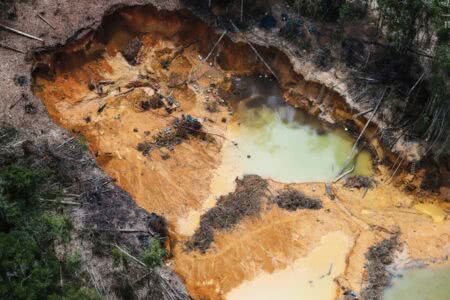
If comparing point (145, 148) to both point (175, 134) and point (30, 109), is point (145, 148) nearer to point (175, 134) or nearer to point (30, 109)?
point (175, 134)

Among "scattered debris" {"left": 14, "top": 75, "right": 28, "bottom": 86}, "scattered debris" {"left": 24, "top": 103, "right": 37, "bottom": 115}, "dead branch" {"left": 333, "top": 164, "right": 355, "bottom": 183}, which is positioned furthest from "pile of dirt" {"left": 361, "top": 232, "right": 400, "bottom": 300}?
"scattered debris" {"left": 14, "top": 75, "right": 28, "bottom": 86}

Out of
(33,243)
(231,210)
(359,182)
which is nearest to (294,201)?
(231,210)

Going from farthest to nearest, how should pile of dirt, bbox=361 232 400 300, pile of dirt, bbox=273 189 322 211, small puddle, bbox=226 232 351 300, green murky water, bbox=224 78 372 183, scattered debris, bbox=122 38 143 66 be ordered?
scattered debris, bbox=122 38 143 66
green murky water, bbox=224 78 372 183
pile of dirt, bbox=273 189 322 211
pile of dirt, bbox=361 232 400 300
small puddle, bbox=226 232 351 300

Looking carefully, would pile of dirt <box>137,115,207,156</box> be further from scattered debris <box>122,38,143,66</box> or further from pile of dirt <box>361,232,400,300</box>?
pile of dirt <box>361,232,400,300</box>

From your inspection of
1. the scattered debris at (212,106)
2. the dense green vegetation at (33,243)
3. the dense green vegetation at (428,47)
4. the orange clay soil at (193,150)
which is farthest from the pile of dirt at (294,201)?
the dense green vegetation at (33,243)

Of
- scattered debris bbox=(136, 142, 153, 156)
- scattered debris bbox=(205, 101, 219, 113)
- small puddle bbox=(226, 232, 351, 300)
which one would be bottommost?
small puddle bbox=(226, 232, 351, 300)

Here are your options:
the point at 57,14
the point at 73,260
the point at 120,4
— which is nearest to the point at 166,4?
the point at 120,4

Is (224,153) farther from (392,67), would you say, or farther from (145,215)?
(392,67)
